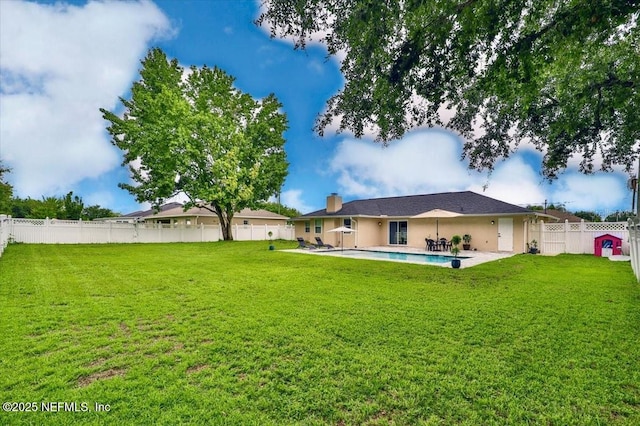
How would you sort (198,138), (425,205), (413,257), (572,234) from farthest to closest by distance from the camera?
(198,138) < (425,205) < (572,234) < (413,257)

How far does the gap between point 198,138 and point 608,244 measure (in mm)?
25059

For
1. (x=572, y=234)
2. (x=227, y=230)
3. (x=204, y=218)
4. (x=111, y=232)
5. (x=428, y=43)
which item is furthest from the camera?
(x=204, y=218)

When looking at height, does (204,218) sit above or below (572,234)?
above

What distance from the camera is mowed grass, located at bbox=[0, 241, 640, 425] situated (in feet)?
8.46

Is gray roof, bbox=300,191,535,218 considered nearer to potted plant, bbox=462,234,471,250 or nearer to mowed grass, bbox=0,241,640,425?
potted plant, bbox=462,234,471,250

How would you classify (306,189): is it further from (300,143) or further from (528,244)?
(528,244)

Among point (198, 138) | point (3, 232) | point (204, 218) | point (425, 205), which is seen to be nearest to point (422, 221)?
point (425, 205)

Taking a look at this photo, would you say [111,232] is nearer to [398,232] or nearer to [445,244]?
[398,232]

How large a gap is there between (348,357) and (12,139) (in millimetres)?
26867

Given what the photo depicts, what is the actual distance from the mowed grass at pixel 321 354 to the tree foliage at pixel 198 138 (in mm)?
15306

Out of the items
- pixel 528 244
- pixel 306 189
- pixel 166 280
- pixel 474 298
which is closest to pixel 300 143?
pixel 306 189

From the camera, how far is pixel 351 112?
580 cm

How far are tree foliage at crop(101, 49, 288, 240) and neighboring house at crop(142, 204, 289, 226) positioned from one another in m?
5.40

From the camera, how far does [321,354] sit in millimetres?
3629
